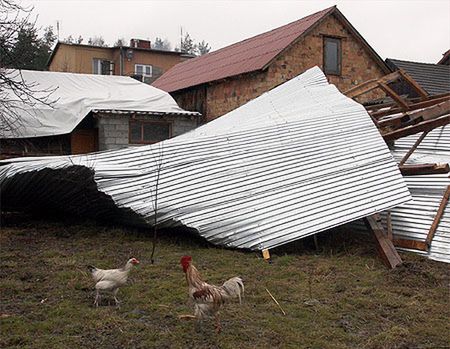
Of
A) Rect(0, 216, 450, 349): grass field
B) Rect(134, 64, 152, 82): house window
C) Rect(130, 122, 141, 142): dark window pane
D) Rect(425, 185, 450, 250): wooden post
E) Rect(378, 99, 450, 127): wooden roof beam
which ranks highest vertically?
Rect(134, 64, 152, 82): house window

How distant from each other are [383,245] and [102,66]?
2750cm

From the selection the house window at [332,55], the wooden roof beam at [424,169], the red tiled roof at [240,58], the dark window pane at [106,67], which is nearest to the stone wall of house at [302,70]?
the house window at [332,55]

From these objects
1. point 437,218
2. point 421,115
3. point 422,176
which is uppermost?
point 421,115

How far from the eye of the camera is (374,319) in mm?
4547

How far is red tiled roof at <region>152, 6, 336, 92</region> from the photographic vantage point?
1761 cm

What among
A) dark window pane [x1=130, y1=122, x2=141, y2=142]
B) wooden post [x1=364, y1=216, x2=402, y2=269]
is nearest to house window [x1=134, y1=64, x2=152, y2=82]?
dark window pane [x1=130, y1=122, x2=141, y2=142]

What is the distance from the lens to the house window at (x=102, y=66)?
102 feet

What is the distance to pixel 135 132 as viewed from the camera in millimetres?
16656

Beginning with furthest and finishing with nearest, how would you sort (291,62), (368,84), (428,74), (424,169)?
1. (428,74)
2. (291,62)
3. (368,84)
4. (424,169)

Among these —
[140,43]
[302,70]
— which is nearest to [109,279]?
[302,70]

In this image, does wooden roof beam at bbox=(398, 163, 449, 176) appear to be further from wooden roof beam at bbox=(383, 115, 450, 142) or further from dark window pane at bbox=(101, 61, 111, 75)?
dark window pane at bbox=(101, 61, 111, 75)

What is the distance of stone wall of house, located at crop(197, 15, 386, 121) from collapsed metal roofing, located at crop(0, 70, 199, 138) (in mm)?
1772

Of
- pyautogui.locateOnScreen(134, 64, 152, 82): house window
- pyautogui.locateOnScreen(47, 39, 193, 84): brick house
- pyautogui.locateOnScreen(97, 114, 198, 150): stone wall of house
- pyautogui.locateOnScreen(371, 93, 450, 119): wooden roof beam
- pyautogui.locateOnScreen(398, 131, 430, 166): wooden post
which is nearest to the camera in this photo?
pyautogui.locateOnScreen(398, 131, 430, 166): wooden post

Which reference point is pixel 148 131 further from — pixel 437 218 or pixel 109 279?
pixel 109 279
